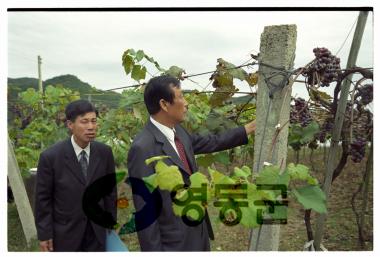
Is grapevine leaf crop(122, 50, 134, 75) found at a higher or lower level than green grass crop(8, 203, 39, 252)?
higher

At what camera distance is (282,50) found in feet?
7.22

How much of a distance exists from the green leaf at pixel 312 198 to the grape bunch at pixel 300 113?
0.66 m

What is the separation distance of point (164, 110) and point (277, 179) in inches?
26.4

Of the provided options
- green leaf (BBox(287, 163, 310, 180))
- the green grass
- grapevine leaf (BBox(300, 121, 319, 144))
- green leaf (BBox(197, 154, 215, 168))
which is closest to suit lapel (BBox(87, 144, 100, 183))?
green leaf (BBox(197, 154, 215, 168))

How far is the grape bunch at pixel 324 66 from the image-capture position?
89.8 inches

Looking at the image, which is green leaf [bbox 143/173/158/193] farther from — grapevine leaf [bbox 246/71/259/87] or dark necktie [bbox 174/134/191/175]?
grapevine leaf [bbox 246/71/259/87]

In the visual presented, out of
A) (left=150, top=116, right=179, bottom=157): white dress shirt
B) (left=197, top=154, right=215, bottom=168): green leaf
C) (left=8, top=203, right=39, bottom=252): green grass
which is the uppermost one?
(left=150, top=116, right=179, bottom=157): white dress shirt

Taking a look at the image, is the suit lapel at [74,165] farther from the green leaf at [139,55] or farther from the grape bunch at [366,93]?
the grape bunch at [366,93]

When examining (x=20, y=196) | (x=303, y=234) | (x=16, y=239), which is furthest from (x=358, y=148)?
(x=16, y=239)

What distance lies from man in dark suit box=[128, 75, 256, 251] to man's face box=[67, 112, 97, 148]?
0.38 meters

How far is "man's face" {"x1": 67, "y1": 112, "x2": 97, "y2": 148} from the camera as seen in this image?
2473mm

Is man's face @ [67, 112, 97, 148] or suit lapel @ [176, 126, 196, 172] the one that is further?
man's face @ [67, 112, 97, 148]

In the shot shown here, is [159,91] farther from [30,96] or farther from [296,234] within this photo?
[296,234]
